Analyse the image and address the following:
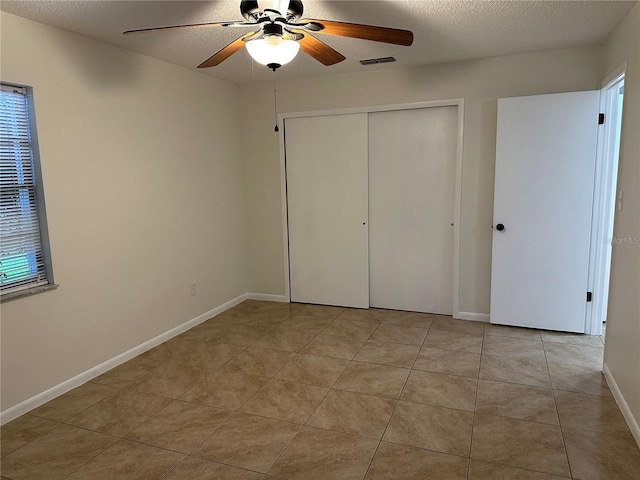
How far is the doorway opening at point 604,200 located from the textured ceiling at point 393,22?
0.50m

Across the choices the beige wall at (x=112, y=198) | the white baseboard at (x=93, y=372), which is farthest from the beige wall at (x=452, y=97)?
the white baseboard at (x=93, y=372)

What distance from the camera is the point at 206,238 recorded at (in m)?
4.23

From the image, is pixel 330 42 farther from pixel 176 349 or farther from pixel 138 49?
pixel 176 349

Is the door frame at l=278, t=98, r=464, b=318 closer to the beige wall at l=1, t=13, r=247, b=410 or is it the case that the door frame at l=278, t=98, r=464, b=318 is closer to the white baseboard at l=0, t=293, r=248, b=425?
the beige wall at l=1, t=13, r=247, b=410

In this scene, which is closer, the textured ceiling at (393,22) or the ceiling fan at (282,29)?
the ceiling fan at (282,29)

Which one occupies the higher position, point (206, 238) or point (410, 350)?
point (206, 238)

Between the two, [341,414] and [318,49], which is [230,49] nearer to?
[318,49]

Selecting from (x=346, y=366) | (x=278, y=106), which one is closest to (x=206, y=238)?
(x=278, y=106)

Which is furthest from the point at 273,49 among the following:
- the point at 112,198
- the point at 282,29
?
the point at 112,198

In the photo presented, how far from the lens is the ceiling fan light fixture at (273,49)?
6.96 feet

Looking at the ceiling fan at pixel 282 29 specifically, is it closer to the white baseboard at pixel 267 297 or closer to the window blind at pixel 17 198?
the window blind at pixel 17 198

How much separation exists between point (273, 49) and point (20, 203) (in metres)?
1.81

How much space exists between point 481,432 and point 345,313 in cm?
218

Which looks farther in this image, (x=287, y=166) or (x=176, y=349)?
(x=287, y=166)
